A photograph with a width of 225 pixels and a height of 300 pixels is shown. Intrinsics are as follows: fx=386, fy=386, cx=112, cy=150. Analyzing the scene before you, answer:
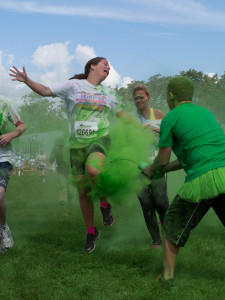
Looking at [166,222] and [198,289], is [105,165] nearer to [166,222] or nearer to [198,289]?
[166,222]

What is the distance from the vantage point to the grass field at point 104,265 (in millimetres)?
3227

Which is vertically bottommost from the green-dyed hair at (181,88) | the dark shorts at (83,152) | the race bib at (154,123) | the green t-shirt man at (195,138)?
the dark shorts at (83,152)

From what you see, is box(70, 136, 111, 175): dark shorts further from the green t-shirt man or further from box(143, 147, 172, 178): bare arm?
the green t-shirt man

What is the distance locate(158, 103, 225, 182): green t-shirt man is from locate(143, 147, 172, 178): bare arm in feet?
0.17

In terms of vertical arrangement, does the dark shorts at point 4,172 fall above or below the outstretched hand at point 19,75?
below

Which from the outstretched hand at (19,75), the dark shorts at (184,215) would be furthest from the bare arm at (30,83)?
the dark shorts at (184,215)

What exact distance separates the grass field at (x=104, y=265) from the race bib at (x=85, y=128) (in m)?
0.85

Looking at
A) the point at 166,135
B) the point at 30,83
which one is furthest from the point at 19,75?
the point at 166,135

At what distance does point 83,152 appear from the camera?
4.32m

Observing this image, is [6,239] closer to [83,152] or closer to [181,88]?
[83,152]

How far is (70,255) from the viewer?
4.27 meters

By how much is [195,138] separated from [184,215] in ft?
2.23

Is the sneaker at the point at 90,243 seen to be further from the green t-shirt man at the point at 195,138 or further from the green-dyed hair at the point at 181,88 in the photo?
the green-dyed hair at the point at 181,88

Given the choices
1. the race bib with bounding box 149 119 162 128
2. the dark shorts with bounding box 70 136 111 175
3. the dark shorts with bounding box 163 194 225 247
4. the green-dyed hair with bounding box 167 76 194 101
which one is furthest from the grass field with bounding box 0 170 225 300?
the green-dyed hair with bounding box 167 76 194 101
